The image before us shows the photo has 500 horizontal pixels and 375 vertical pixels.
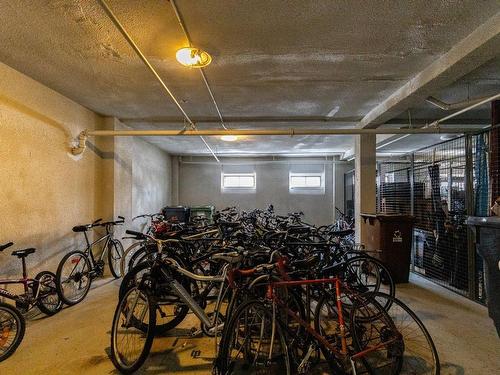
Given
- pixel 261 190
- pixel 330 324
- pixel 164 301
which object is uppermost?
pixel 261 190

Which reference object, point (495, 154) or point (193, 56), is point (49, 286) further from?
point (495, 154)

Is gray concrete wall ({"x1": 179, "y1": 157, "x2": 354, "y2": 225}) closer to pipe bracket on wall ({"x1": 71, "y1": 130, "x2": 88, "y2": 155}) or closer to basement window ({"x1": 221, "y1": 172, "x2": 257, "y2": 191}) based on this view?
basement window ({"x1": 221, "y1": 172, "x2": 257, "y2": 191})

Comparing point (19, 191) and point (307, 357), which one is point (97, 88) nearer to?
point (19, 191)

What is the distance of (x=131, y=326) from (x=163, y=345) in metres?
0.37

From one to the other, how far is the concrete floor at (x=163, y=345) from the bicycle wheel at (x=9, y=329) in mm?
76

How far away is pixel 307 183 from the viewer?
332 inches

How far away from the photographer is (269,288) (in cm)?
177

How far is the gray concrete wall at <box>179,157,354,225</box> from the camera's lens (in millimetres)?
8367

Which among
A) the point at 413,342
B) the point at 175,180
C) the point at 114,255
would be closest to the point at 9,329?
the point at 114,255

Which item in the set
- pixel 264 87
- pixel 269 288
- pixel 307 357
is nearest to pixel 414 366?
pixel 307 357

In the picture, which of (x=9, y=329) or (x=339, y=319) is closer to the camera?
(x=339, y=319)

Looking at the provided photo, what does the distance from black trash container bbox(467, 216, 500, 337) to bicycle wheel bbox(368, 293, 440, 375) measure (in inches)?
19.9

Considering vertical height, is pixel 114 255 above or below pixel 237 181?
below

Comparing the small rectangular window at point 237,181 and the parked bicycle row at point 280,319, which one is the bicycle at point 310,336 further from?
the small rectangular window at point 237,181
